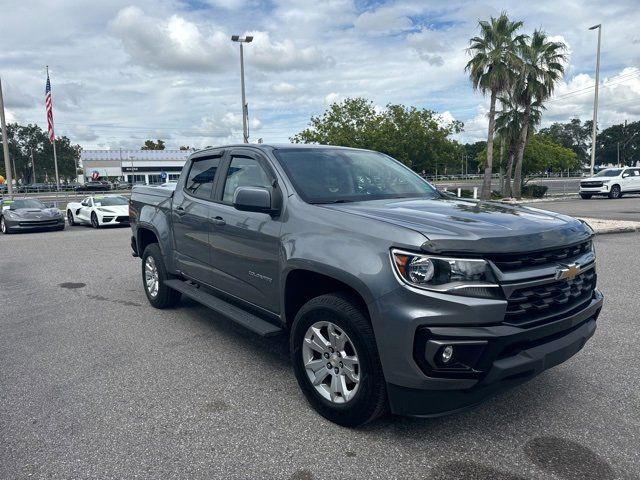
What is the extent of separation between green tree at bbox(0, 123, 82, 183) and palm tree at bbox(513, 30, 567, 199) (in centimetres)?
8563

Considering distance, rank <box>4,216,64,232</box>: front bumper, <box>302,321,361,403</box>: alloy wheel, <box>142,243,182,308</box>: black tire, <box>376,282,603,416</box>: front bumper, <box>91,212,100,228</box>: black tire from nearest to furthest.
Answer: <box>376,282,603,416</box>: front bumper, <box>302,321,361,403</box>: alloy wheel, <box>142,243,182,308</box>: black tire, <box>4,216,64,232</box>: front bumper, <box>91,212,100,228</box>: black tire

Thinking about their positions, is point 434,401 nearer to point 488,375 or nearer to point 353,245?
point 488,375

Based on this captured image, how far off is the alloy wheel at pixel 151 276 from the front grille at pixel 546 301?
4.42 metres

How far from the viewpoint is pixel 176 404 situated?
144 inches

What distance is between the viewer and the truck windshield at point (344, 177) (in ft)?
12.9

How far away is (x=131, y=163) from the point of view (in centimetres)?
9394

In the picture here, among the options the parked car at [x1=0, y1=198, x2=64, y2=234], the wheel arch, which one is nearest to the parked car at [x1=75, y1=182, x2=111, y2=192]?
the parked car at [x1=0, y1=198, x2=64, y2=234]

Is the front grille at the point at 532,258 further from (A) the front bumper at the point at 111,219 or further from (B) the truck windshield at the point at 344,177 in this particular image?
(A) the front bumper at the point at 111,219

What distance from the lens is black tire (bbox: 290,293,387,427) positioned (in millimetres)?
2961

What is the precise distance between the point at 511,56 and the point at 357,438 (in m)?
28.7

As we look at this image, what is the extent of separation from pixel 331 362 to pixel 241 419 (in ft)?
2.43

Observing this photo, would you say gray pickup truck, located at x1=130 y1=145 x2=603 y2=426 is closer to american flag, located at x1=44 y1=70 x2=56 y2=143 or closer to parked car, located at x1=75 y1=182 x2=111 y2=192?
american flag, located at x1=44 y1=70 x2=56 y2=143

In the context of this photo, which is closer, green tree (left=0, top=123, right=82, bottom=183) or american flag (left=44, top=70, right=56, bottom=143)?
american flag (left=44, top=70, right=56, bottom=143)

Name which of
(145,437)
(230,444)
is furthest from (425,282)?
(145,437)
